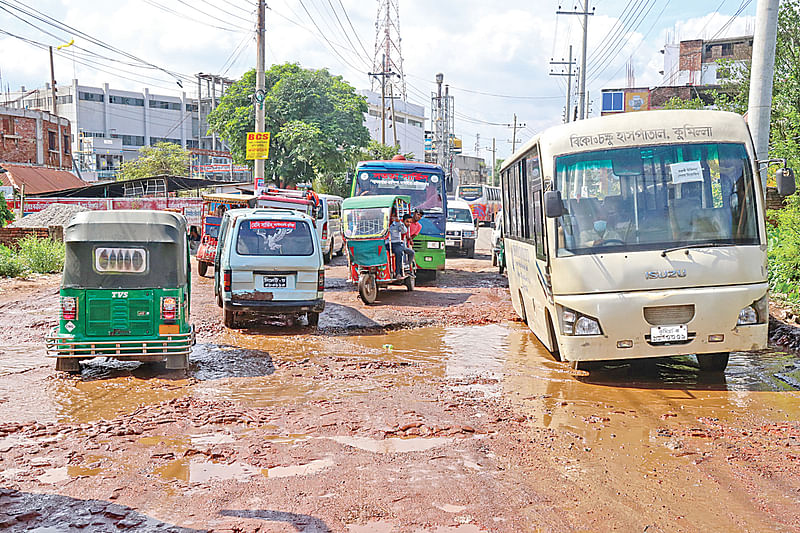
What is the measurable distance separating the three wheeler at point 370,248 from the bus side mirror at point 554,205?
7.58 m

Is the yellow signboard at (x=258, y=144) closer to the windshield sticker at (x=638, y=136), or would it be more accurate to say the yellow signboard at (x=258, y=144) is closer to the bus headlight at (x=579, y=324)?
the windshield sticker at (x=638, y=136)

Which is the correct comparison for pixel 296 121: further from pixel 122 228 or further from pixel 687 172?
pixel 687 172

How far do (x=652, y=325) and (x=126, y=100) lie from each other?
7924cm

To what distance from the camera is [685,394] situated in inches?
308

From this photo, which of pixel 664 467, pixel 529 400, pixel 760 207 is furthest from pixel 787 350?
pixel 664 467

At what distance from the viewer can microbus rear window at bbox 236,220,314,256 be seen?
12.2 m

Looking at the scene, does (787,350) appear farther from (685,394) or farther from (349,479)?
(349,479)

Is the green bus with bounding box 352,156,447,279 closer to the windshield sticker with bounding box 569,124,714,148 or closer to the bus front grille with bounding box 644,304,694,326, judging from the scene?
the windshield sticker with bounding box 569,124,714,148

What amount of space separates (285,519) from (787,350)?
8241 mm

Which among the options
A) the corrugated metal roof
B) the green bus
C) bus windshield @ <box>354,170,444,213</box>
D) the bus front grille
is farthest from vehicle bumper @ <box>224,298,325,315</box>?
the corrugated metal roof

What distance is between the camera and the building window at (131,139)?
77188 millimetres

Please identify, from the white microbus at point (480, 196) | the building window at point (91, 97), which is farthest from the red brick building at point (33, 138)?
the building window at point (91, 97)

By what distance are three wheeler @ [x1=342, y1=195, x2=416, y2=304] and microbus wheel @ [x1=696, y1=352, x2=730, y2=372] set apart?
7572 mm

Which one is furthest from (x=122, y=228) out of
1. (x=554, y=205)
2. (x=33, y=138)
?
(x=33, y=138)
